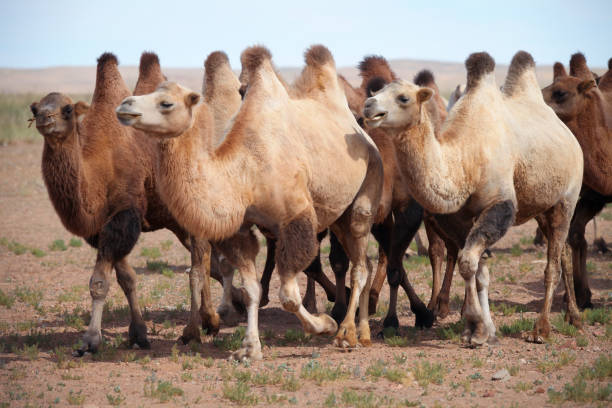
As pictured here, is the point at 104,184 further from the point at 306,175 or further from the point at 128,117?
the point at 306,175

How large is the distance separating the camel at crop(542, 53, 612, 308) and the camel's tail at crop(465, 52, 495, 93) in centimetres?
179

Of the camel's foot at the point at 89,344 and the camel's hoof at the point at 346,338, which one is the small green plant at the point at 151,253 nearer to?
the camel's foot at the point at 89,344

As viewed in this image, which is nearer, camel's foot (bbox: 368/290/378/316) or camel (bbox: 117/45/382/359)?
camel (bbox: 117/45/382/359)

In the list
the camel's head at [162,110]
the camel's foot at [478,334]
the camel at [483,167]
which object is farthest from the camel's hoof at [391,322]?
the camel's head at [162,110]

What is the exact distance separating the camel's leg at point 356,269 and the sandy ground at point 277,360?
24 centimetres

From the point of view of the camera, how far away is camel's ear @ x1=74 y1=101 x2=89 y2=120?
7.23m

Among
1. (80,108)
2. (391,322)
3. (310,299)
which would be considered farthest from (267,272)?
(80,108)

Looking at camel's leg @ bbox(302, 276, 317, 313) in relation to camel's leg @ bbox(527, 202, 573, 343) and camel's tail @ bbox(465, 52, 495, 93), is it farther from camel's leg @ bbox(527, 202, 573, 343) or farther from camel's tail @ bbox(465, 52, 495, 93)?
camel's tail @ bbox(465, 52, 495, 93)

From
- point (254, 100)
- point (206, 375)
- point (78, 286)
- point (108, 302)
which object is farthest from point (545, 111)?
point (78, 286)

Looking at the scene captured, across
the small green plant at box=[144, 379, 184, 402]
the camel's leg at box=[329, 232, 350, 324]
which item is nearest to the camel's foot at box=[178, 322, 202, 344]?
the camel's leg at box=[329, 232, 350, 324]

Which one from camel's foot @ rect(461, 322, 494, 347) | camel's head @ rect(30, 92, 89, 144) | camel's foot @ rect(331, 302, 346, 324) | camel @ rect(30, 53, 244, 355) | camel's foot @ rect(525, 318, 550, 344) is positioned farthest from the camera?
camel's foot @ rect(331, 302, 346, 324)

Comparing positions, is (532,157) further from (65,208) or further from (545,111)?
(65,208)

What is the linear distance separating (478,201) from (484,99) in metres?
1.06

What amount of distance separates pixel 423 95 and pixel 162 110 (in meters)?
2.24
